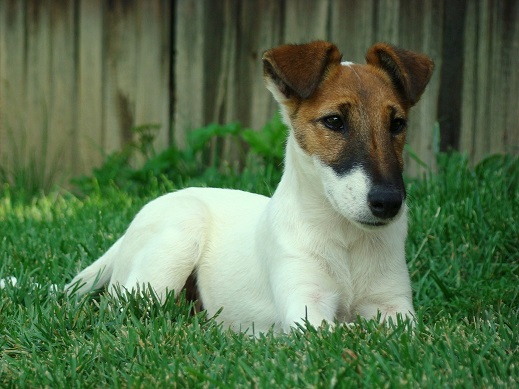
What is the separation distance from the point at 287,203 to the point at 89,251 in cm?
180

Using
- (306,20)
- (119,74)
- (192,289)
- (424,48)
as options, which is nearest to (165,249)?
(192,289)

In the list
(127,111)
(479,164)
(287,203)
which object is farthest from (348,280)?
(127,111)

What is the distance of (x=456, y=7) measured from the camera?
24.8 ft

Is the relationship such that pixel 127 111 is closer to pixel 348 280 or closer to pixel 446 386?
pixel 348 280

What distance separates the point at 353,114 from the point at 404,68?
0.47 meters

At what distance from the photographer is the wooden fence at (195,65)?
24.7 feet

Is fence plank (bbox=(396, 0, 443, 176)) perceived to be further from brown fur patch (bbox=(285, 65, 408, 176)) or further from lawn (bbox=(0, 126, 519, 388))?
brown fur patch (bbox=(285, 65, 408, 176))

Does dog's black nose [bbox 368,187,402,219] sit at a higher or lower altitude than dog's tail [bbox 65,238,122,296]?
higher

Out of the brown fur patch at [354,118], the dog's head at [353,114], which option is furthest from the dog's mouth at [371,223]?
the brown fur patch at [354,118]

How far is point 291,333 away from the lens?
3.81 meters

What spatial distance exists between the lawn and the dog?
263 millimetres

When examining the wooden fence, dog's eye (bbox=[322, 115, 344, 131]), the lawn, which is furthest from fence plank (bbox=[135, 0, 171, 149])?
dog's eye (bbox=[322, 115, 344, 131])

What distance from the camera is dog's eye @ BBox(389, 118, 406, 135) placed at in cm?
429

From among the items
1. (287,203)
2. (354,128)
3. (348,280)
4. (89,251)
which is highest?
(354,128)
